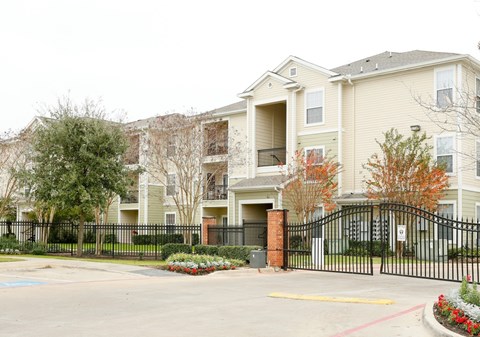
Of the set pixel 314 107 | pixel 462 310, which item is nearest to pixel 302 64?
pixel 314 107

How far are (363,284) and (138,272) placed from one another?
24.5 feet

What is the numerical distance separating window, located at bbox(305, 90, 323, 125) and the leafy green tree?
10443mm

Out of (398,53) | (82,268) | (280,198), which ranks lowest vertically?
(82,268)

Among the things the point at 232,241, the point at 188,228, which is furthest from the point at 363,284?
the point at 188,228

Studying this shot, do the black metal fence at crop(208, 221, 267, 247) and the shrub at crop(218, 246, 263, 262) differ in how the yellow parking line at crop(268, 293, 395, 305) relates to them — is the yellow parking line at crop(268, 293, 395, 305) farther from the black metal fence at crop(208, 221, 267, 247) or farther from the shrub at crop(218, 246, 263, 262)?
the black metal fence at crop(208, 221, 267, 247)

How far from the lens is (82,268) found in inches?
859

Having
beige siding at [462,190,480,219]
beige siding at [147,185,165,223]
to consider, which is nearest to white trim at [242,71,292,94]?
beige siding at [462,190,480,219]

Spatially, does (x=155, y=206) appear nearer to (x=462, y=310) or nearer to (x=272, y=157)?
(x=272, y=157)

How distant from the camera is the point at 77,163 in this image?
92.3 ft

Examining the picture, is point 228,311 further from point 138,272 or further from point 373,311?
point 138,272

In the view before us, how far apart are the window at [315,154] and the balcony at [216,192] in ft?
28.5

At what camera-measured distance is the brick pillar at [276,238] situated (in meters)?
21.4

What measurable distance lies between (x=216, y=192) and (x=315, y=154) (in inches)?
400

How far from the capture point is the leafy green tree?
27625 millimetres
